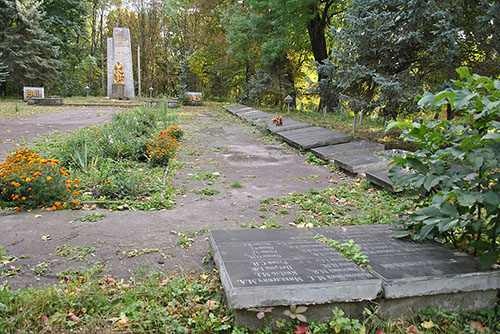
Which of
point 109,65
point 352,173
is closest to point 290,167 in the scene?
point 352,173

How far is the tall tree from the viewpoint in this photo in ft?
82.0

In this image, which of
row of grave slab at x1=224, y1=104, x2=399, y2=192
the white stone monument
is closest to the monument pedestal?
the white stone monument

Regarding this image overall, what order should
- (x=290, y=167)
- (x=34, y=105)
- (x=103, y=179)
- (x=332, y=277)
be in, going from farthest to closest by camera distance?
(x=34, y=105) → (x=290, y=167) → (x=103, y=179) → (x=332, y=277)

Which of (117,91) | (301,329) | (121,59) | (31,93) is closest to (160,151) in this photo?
(301,329)

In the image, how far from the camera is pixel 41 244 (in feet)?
11.2

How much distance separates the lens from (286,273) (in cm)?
254

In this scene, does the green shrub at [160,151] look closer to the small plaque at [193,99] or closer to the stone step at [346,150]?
the stone step at [346,150]

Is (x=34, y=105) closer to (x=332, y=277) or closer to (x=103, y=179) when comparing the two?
(x=103, y=179)

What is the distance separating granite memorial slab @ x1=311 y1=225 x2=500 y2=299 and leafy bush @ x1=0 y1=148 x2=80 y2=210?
3362 millimetres

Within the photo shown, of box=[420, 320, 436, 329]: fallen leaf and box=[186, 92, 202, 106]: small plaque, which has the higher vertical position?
box=[186, 92, 202, 106]: small plaque

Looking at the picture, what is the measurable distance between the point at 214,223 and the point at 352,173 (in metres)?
3.24

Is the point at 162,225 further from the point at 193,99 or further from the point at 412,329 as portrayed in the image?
the point at 193,99

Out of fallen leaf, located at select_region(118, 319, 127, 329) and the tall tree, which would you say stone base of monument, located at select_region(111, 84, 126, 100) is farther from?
fallen leaf, located at select_region(118, 319, 127, 329)

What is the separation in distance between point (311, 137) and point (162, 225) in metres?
6.12
